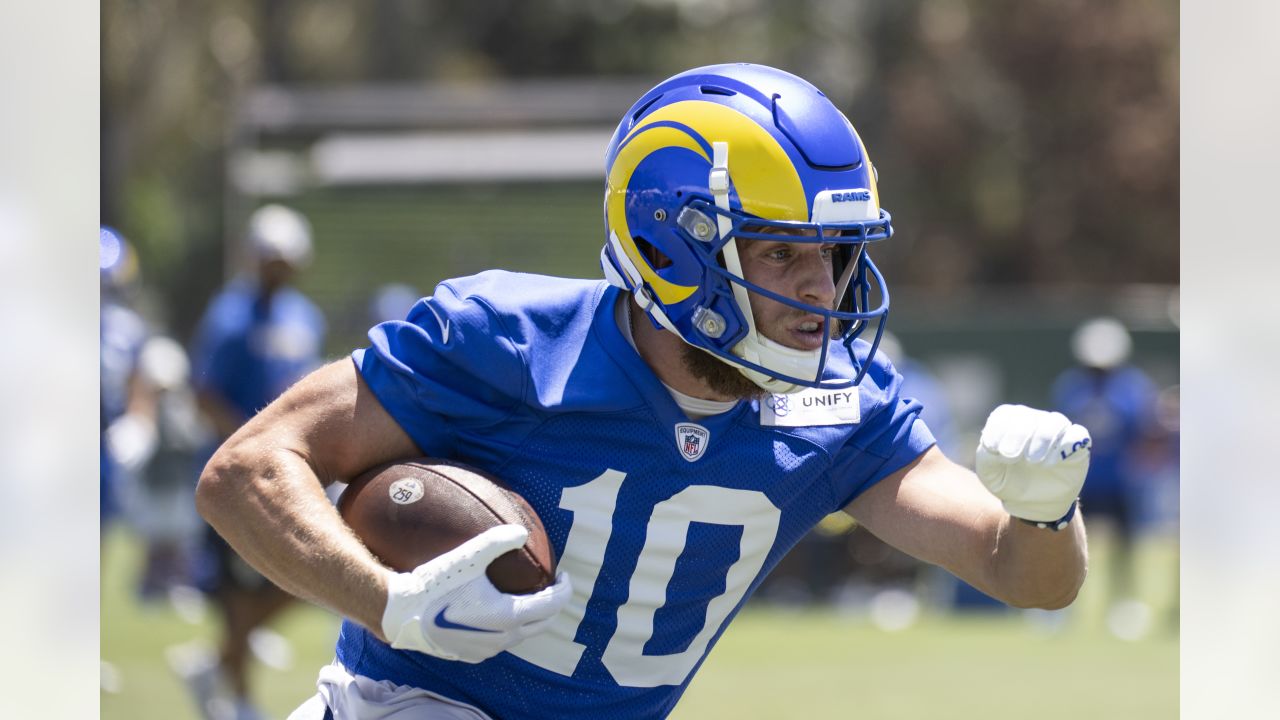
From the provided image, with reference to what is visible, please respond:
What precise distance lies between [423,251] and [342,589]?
12.4 m

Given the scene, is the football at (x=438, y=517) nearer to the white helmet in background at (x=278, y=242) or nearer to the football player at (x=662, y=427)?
the football player at (x=662, y=427)

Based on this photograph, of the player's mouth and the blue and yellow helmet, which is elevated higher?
the blue and yellow helmet

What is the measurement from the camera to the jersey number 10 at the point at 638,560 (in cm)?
305

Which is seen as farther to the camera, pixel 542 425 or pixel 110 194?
pixel 110 194

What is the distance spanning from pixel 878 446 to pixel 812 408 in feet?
0.49

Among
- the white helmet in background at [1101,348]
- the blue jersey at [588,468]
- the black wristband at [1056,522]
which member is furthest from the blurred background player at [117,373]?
the white helmet in background at [1101,348]

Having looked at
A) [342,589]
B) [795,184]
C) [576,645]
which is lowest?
[576,645]

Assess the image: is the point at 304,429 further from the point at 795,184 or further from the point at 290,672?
the point at 290,672

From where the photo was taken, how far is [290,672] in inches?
336

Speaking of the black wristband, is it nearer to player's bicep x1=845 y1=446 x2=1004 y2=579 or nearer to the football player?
the football player

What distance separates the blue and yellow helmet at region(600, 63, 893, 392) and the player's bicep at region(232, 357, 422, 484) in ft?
1.79

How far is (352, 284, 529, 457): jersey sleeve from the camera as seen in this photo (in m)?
2.95

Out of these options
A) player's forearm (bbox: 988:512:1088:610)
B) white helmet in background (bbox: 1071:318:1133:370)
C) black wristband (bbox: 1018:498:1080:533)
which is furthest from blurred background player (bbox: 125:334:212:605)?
black wristband (bbox: 1018:498:1080:533)

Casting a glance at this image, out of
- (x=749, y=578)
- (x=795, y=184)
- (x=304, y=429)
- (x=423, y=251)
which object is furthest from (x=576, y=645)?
(x=423, y=251)
